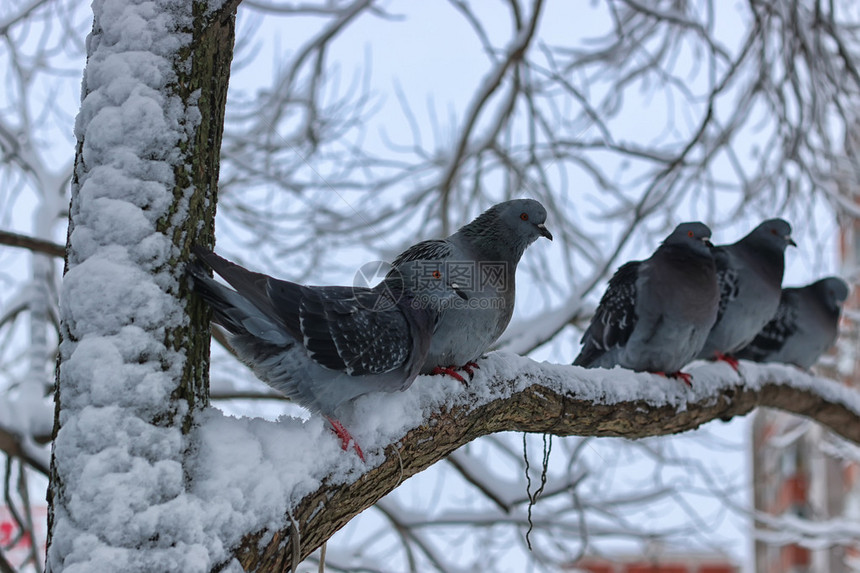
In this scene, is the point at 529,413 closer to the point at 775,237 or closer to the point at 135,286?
the point at 135,286

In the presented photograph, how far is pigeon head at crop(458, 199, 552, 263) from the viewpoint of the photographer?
3.18m

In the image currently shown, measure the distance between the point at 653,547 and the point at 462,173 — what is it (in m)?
4.14

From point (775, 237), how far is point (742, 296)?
609 mm

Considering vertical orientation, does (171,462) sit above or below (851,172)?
below

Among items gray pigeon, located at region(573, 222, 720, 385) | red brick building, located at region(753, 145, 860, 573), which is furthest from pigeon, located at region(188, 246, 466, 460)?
red brick building, located at region(753, 145, 860, 573)

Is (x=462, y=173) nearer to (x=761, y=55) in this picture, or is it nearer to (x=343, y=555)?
(x=761, y=55)

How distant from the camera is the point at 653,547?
738 centimetres

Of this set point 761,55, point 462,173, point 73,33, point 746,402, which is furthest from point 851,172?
point 73,33

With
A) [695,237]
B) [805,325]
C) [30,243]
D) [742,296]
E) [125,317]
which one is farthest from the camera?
[805,325]

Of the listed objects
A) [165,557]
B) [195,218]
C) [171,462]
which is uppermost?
[195,218]

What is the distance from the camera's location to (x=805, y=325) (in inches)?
215

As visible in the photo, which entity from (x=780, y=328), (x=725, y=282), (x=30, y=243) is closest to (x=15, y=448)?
(x=30, y=243)

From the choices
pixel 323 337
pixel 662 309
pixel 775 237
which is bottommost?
pixel 323 337

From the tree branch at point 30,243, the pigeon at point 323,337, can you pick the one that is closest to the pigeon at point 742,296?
the pigeon at point 323,337
